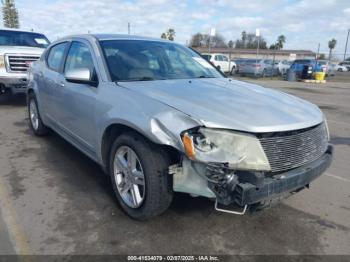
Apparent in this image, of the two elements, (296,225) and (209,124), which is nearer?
(209,124)

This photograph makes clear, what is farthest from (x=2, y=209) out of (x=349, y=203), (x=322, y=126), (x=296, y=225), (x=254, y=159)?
(x=349, y=203)

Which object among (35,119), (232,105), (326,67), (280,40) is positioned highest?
(280,40)

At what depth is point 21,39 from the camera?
10.2 m

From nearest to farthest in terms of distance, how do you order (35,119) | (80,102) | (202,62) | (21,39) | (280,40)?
(80,102), (202,62), (35,119), (21,39), (280,40)

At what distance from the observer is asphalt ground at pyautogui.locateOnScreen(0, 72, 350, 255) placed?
2.85 m

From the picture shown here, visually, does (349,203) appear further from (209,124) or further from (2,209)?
(2,209)

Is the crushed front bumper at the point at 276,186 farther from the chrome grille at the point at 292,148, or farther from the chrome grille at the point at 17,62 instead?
the chrome grille at the point at 17,62

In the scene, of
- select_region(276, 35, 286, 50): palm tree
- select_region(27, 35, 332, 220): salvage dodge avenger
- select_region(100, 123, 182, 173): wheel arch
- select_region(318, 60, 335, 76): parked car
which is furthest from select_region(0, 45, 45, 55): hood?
select_region(276, 35, 286, 50): palm tree

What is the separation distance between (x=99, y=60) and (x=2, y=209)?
6.12 feet

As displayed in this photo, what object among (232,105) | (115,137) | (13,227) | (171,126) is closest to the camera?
(171,126)

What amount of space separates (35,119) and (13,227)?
11.0 ft

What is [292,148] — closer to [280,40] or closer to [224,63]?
[224,63]

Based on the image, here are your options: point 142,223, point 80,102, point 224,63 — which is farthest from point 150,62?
point 224,63

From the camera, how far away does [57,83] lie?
462 cm
